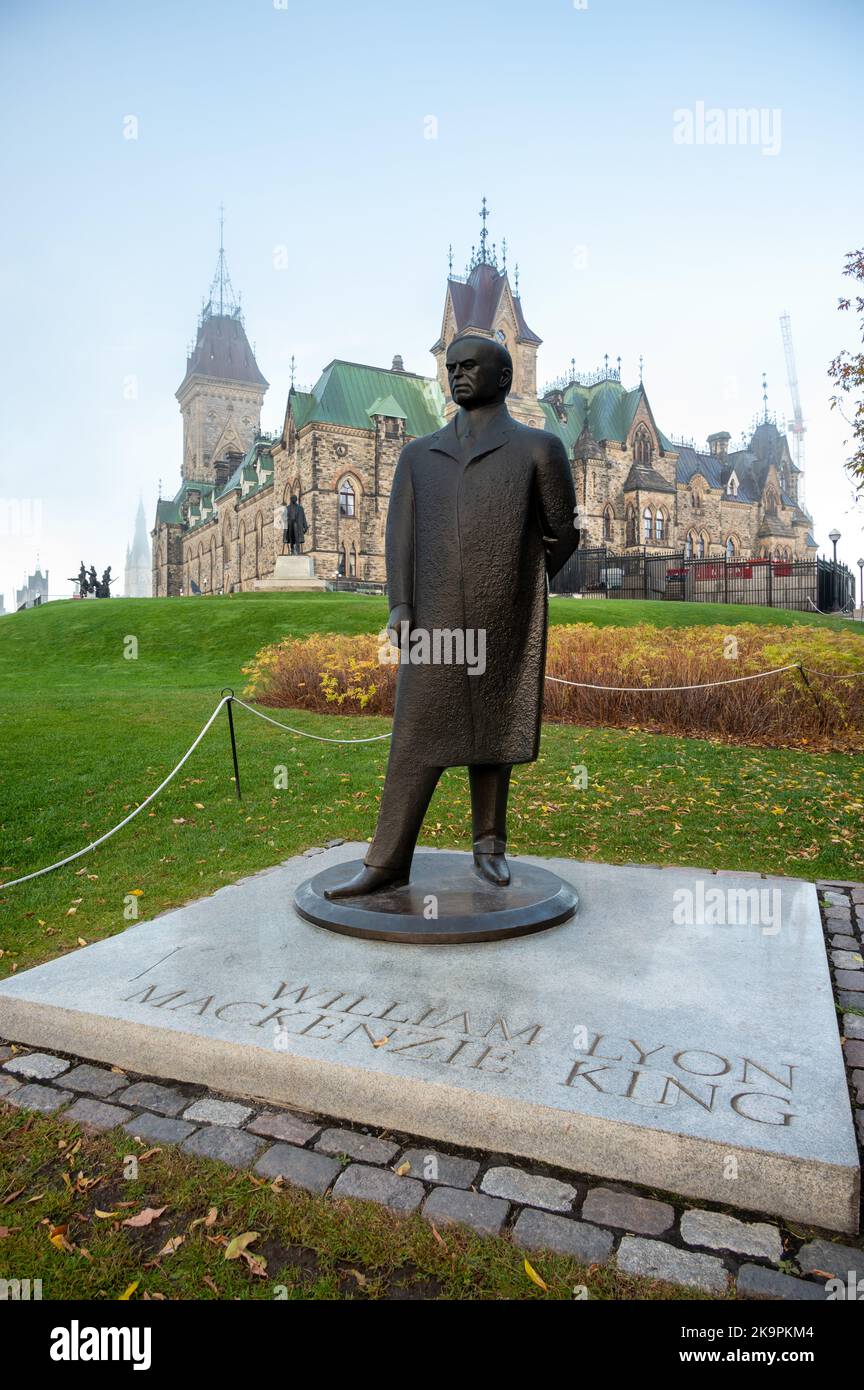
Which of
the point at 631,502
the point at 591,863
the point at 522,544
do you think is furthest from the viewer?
the point at 631,502

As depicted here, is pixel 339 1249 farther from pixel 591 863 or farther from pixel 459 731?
pixel 591 863

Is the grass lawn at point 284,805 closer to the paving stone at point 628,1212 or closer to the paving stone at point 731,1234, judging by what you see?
the paving stone at point 628,1212

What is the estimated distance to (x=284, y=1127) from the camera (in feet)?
9.19

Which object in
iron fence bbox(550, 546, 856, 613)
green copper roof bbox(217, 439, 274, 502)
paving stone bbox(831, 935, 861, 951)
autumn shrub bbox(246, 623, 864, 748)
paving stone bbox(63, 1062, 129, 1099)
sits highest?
green copper roof bbox(217, 439, 274, 502)

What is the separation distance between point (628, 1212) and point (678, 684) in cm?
1003

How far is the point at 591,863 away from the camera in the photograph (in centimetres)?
549

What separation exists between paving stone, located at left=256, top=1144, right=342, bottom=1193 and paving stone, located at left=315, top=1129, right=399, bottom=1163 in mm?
49

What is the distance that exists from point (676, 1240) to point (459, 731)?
7.82ft

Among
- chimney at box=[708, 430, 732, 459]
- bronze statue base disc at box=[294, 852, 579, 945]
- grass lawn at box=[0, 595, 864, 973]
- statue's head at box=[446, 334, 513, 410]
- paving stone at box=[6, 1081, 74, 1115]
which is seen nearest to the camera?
paving stone at box=[6, 1081, 74, 1115]

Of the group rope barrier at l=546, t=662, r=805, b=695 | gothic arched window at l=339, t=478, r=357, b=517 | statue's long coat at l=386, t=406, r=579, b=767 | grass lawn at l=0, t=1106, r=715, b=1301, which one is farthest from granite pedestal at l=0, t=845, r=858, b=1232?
gothic arched window at l=339, t=478, r=357, b=517

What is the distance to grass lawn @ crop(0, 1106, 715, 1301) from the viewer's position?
6.85ft

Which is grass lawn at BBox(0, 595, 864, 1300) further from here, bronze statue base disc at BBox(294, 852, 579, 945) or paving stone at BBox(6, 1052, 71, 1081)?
bronze statue base disc at BBox(294, 852, 579, 945)

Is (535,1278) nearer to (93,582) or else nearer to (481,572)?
(481,572)
